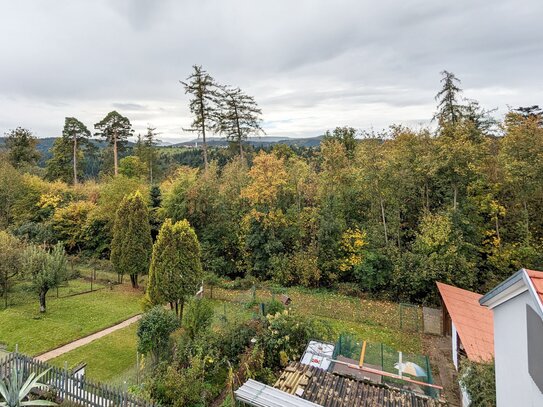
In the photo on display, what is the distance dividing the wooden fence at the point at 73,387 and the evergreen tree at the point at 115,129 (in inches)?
1037

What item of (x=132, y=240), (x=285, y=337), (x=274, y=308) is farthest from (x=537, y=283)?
(x=132, y=240)

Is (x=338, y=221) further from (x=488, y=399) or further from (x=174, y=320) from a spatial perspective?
(x=488, y=399)

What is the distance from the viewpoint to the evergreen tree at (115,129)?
3278 centimetres

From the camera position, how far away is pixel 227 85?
1035 inches

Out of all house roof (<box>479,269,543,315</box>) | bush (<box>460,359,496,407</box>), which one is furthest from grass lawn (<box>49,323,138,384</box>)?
house roof (<box>479,269,543,315</box>)

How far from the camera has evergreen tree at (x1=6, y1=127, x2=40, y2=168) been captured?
36.4 metres

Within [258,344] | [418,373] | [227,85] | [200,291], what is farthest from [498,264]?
[227,85]

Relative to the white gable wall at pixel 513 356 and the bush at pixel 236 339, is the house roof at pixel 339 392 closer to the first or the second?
the white gable wall at pixel 513 356

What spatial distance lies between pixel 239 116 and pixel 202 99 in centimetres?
333

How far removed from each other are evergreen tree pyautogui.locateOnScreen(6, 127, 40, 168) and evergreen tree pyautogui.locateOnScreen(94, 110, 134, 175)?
1112 cm

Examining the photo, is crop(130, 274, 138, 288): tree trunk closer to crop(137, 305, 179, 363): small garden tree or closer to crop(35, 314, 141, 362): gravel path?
crop(35, 314, 141, 362): gravel path

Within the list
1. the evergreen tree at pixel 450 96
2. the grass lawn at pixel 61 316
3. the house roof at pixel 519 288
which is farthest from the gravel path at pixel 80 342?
the evergreen tree at pixel 450 96

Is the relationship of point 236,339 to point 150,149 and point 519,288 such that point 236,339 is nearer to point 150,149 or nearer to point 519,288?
point 519,288

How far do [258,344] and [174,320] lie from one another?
2958 mm
